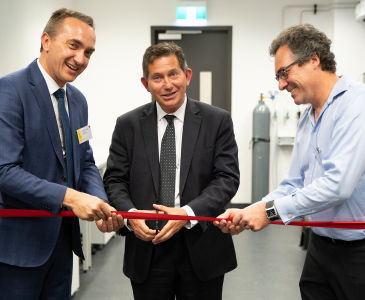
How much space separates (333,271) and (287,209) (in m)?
0.31

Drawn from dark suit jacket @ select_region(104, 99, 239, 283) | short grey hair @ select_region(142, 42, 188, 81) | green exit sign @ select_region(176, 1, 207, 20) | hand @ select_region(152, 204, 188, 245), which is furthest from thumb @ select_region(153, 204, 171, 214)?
green exit sign @ select_region(176, 1, 207, 20)

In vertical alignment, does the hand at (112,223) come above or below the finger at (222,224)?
above

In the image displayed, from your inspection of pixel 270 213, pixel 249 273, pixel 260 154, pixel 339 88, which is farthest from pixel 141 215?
pixel 260 154

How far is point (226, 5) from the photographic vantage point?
5117mm

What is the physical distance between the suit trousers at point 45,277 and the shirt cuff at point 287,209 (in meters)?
0.94

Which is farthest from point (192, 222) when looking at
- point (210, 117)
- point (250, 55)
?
point (250, 55)

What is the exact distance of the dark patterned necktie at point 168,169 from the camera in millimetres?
1652

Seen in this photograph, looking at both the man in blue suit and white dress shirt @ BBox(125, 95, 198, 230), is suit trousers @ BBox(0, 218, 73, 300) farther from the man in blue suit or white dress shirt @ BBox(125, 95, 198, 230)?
white dress shirt @ BBox(125, 95, 198, 230)

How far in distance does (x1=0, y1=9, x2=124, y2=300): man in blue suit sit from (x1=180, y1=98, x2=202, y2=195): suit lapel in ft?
1.19

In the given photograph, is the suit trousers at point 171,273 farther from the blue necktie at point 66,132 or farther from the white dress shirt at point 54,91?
the white dress shirt at point 54,91

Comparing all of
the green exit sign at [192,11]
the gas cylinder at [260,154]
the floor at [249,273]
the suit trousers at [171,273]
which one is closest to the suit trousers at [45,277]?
the suit trousers at [171,273]

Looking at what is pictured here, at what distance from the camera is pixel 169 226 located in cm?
153

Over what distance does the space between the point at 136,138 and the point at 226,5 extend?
4.06 metres

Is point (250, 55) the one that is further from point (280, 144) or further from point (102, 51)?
point (102, 51)
